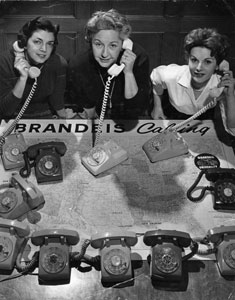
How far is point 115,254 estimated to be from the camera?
70.8 inches

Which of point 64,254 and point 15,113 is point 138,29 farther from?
point 64,254

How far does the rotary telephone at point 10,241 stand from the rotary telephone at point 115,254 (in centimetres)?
Answer: 26

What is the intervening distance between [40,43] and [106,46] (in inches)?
9.4

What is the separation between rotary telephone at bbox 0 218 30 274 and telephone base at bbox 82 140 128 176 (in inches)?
15.3

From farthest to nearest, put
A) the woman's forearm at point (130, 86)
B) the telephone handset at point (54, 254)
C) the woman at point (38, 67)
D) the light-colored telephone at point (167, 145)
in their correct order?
the light-colored telephone at point (167, 145) < the woman's forearm at point (130, 86) < the woman at point (38, 67) < the telephone handset at point (54, 254)

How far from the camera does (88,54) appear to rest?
1.94 m

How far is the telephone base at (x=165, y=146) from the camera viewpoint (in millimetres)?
2105

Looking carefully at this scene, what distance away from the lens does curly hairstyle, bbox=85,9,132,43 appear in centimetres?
185

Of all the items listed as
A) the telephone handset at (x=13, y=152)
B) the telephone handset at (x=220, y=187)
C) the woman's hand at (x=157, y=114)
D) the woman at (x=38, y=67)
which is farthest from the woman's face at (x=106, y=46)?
the telephone handset at (x=220, y=187)

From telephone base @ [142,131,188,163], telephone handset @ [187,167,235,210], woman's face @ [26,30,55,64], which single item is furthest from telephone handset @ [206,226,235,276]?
woman's face @ [26,30,55,64]

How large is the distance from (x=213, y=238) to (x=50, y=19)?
3.24ft

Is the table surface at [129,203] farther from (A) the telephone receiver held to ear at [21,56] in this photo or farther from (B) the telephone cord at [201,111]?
(A) the telephone receiver held to ear at [21,56]

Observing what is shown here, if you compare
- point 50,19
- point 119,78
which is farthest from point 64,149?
point 50,19

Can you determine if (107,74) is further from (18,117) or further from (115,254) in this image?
(115,254)
